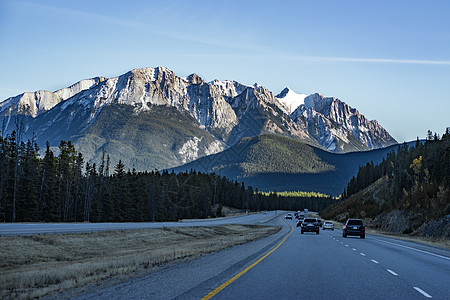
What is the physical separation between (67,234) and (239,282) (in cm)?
2385

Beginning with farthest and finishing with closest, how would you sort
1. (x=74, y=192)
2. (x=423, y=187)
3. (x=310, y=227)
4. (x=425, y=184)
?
(x=74, y=192) < (x=425, y=184) < (x=423, y=187) < (x=310, y=227)

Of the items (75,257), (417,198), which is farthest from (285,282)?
(417,198)

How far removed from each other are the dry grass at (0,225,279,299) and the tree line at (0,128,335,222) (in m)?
26.0

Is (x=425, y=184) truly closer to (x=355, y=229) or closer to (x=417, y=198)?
(x=417, y=198)

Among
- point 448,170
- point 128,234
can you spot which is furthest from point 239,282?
point 448,170

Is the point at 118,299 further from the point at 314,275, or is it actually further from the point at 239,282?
the point at 314,275

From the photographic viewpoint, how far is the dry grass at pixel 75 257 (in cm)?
1403

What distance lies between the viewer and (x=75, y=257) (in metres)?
28.9

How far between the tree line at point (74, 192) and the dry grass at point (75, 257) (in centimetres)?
2597

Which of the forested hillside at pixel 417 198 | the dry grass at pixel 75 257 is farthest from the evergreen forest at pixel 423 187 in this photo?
the dry grass at pixel 75 257

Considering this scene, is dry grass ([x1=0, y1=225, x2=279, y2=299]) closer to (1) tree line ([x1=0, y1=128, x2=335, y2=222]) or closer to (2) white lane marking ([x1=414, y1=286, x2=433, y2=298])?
(2) white lane marking ([x1=414, y1=286, x2=433, y2=298])

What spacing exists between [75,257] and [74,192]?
6510cm

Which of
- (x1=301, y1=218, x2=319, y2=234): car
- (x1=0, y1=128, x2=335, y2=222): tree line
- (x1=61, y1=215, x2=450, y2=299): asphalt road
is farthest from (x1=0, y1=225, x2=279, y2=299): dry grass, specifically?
(x1=0, y1=128, x2=335, y2=222): tree line

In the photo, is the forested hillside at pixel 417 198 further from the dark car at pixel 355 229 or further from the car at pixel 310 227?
the car at pixel 310 227
